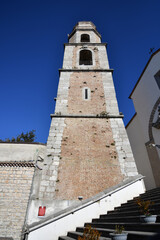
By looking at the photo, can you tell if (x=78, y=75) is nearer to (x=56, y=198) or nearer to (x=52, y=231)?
(x=56, y=198)

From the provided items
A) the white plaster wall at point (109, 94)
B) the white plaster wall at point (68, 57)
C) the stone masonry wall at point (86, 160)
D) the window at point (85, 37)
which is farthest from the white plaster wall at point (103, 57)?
the stone masonry wall at point (86, 160)

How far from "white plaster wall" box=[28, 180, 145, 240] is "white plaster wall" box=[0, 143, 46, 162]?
2683mm

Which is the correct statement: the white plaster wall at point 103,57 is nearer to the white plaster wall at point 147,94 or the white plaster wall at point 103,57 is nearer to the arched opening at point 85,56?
the arched opening at point 85,56

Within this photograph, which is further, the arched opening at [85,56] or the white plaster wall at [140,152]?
the arched opening at [85,56]

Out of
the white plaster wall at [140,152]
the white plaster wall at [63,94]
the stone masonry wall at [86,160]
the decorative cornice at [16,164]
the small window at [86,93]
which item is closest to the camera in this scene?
the stone masonry wall at [86,160]

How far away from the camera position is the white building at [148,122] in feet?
31.8

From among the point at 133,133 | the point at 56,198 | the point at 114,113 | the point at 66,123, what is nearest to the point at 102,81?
the point at 114,113

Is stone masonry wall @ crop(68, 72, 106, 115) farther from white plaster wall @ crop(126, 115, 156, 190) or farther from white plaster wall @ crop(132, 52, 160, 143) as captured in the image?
white plaster wall @ crop(126, 115, 156, 190)

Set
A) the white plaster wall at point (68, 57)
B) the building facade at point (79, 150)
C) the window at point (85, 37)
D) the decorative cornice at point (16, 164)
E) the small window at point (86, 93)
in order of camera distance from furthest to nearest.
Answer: the window at point (85, 37), the white plaster wall at point (68, 57), the small window at point (86, 93), the decorative cornice at point (16, 164), the building facade at point (79, 150)

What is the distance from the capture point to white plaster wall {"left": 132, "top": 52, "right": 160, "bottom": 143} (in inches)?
427

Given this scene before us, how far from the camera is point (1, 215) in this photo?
4738 mm

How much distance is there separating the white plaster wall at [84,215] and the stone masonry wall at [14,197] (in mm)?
1373

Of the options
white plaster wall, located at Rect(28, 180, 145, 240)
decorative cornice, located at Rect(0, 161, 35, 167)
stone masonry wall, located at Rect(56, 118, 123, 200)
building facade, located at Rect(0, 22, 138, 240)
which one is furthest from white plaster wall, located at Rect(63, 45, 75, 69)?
white plaster wall, located at Rect(28, 180, 145, 240)

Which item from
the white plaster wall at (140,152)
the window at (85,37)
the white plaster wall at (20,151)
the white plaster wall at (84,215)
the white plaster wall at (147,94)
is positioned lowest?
the white plaster wall at (84,215)
